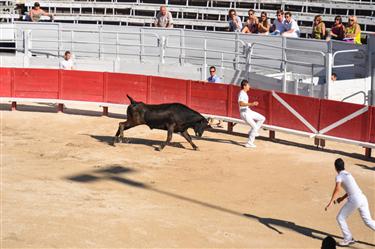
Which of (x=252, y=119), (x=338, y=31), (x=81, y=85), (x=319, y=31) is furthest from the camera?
(x=319, y=31)

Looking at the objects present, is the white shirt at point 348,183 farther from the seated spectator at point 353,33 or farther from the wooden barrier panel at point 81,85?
the wooden barrier panel at point 81,85

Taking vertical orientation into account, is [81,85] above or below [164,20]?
below

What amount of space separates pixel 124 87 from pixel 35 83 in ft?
8.40

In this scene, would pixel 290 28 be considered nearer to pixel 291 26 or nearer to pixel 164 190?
pixel 291 26

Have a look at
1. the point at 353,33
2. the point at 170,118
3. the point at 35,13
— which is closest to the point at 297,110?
the point at 170,118

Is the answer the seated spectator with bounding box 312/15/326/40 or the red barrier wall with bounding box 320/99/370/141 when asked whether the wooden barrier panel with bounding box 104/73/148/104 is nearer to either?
the seated spectator with bounding box 312/15/326/40

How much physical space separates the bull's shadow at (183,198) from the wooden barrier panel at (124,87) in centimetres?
571

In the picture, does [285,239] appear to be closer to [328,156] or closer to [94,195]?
[94,195]

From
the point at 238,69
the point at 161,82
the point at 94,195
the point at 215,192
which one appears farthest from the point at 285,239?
the point at 238,69

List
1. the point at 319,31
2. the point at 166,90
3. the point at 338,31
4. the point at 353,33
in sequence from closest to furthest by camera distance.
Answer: the point at 166,90, the point at 353,33, the point at 338,31, the point at 319,31

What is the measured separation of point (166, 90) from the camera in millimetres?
20750

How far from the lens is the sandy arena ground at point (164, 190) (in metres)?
11.5

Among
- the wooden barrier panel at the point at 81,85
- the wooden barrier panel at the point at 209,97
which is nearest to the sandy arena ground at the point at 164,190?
the wooden barrier panel at the point at 209,97

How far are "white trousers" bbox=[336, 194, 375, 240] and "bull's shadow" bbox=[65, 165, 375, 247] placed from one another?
42 cm
